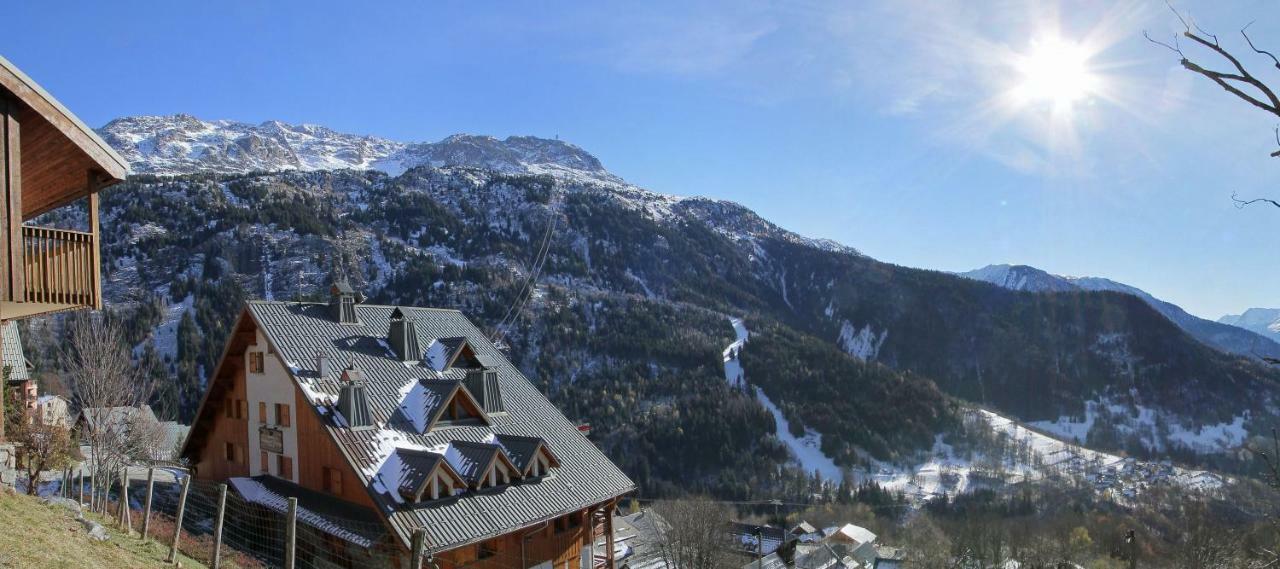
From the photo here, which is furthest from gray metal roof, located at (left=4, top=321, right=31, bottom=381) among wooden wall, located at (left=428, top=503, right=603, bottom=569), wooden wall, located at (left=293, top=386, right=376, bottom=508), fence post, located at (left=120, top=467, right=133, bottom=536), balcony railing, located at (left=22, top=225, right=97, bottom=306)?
balcony railing, located at (left=22, top=225, right=97, bottom=306)

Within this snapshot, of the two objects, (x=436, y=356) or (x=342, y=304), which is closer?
(x=342, y=304)

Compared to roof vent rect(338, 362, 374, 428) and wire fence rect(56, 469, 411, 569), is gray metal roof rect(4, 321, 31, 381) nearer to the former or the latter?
wire fence rect(56, 469, 411, 569)

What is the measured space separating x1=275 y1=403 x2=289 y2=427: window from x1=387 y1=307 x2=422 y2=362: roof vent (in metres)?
4.81

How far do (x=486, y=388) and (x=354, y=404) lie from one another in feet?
19.8

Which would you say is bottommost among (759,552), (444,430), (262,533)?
(759,552)

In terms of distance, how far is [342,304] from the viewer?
31594mm

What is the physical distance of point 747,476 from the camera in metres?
136

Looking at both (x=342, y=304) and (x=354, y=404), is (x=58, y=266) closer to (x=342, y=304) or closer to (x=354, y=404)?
(x=354, y=404)

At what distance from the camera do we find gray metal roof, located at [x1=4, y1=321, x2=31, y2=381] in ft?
142

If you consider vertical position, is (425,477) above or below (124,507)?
below

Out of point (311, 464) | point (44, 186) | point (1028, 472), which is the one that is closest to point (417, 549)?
point (44, 186)

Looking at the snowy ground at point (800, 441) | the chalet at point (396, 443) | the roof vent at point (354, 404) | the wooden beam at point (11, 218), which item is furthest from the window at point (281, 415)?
the snowy ground at point (800, 441)

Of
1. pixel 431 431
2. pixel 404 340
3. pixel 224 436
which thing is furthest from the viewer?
pixel 224 436

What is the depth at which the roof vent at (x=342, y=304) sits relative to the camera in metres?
31.4
